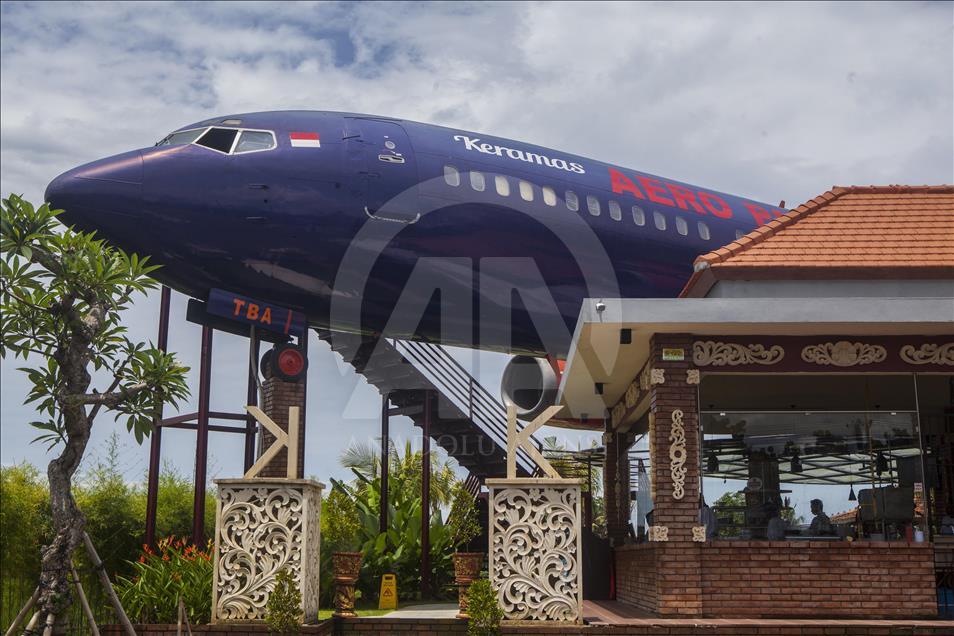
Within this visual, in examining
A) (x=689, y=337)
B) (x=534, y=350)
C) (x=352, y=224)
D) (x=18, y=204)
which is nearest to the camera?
(x=18, y=204)

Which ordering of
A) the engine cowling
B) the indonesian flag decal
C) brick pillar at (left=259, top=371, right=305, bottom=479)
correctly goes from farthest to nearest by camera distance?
the engine cowling → the indonesian flag decal → brick pillar at (left=259, top=371, right=305, bottom=479)

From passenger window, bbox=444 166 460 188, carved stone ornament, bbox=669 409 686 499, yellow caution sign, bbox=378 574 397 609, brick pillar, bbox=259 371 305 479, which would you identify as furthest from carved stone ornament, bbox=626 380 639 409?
brick pillar, bbox=259 371 305 479

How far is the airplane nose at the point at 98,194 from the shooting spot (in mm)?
15656

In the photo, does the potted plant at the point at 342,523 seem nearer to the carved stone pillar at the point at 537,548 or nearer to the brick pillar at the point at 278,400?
the brick pillar at the point at 278,400

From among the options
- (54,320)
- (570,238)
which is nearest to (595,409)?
(570,238)

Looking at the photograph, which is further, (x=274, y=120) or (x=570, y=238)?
(x=570, y=238)

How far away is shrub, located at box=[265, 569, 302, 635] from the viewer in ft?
36.3

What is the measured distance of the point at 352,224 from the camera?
55.9 feet

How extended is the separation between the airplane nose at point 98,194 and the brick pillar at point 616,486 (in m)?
8.59

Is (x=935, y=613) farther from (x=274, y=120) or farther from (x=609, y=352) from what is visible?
(x=274, y=120)

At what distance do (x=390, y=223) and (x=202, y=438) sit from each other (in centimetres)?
440

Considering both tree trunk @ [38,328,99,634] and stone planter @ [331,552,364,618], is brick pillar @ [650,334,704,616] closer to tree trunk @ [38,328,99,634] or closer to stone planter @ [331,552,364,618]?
stone planter @ [331,552,364,618]

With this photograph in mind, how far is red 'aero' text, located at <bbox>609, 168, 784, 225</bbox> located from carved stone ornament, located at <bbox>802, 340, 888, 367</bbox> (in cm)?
787

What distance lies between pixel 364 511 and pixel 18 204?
1313 centimetres
